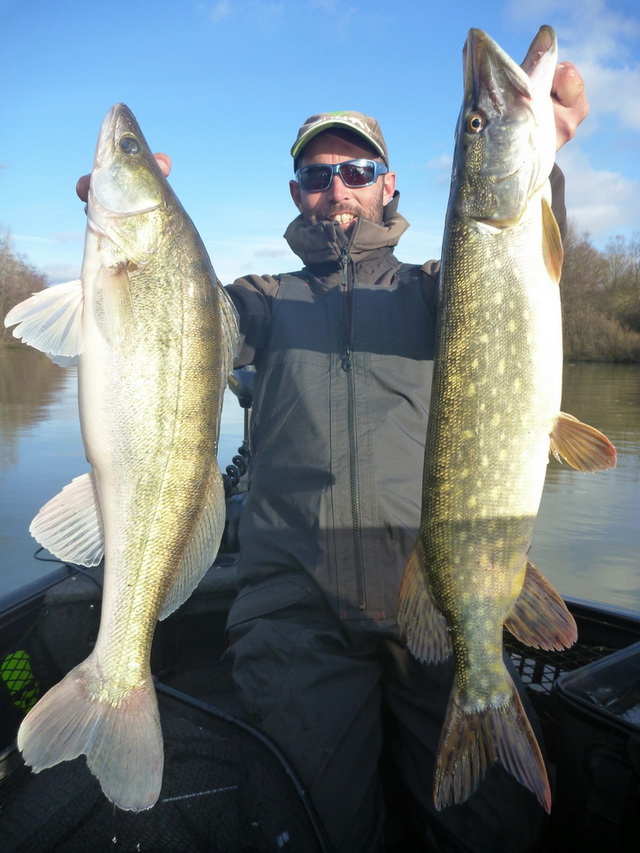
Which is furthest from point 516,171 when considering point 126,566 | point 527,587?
point 126,566

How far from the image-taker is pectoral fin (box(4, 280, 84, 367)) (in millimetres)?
2061

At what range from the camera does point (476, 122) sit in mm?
2213

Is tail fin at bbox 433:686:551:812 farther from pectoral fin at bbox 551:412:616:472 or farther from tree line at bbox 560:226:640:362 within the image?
tree line at bbox 560:226:640:362

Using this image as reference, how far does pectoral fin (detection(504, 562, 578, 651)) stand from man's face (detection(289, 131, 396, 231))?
6.62ft

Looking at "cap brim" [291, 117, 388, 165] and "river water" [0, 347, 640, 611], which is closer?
"cap brim" [291, 117, 388, 165]

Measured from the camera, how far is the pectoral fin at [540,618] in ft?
7.44

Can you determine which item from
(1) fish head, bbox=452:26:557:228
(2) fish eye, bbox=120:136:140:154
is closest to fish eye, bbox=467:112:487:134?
(1) fish head, bbox=452:26:557:228

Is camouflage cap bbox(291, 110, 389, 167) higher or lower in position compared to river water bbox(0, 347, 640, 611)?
higher

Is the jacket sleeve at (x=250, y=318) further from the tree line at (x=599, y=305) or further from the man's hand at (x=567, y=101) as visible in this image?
the tree line at (x=599, y=305)

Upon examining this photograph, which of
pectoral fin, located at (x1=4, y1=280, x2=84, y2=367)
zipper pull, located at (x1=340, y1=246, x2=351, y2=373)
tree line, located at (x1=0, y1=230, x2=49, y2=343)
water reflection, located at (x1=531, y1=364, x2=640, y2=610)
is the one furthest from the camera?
tree line, located at (x1=0, y1=230, x2=49, y2=343)

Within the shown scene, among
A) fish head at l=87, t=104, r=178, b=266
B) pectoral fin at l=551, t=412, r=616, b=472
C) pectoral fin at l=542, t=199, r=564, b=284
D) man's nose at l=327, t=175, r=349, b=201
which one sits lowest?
pectoral fin at l=551, t=412, r=616, b=472

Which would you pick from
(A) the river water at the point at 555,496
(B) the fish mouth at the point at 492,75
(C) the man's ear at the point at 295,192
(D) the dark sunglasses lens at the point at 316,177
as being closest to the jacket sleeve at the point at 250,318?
(D) the dark sunglasses lens at the point at 316,177

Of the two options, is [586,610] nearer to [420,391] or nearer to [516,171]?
[420,391]

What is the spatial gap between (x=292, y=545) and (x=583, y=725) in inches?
51.2
